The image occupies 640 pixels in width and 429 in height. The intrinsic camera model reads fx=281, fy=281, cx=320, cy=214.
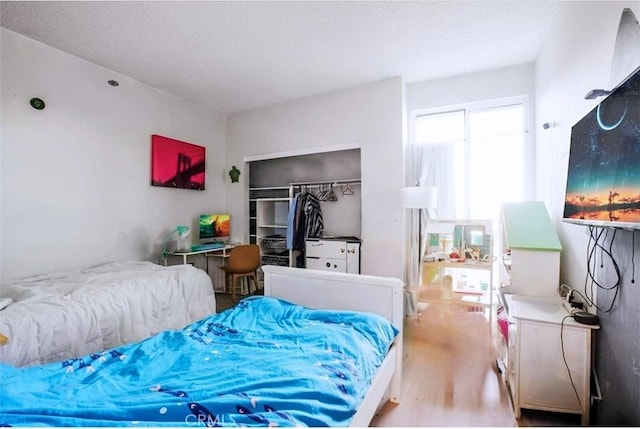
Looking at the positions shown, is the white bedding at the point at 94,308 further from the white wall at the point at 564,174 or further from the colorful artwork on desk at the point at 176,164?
the white wall at the point at 564,174

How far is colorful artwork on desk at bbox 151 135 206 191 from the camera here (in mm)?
3518

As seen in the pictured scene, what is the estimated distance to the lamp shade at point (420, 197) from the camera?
9.70ft

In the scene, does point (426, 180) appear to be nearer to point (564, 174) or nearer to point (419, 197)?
point (419, 197)

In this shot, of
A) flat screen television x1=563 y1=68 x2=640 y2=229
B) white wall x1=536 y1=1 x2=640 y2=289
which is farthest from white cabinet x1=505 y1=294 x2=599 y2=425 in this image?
flat screen television x1=563 y1=68 x2=640 y2=229

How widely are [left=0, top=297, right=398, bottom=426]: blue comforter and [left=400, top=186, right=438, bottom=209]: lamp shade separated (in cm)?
167

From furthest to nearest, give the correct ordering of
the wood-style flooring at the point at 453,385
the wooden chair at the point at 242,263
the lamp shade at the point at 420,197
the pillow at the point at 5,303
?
the wooden chair at the point at 242,263 < the lamp shade at the point at 420,197 < the pillow at the point at 5,303 < the wood-style flooring at the point at 453,385

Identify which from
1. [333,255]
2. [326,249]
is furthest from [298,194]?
[333,255]

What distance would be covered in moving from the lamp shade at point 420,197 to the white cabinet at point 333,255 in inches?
34.0

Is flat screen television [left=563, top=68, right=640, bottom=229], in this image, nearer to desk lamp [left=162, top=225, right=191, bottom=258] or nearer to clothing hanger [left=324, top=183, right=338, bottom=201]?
clothing hanger [left=324, top=183, right=338, bottom=201]

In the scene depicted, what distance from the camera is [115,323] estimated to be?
2.10m

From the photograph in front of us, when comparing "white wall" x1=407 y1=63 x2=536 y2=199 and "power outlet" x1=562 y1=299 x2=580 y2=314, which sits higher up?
"white wall" x1=407 y1=63 x2=536 y2=199

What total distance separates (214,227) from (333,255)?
183 centimetres

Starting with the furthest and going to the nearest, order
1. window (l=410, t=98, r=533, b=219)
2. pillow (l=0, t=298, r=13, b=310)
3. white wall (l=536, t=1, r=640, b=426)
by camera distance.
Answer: window (l=410, t=98, r=533, b=219) < pillow (l=0, t=298, r=13, b=310) < white wall (l=536, t=1, r=640, b=426)

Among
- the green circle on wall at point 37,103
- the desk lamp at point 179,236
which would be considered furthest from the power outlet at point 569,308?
the green circle on wall at point 37,103
